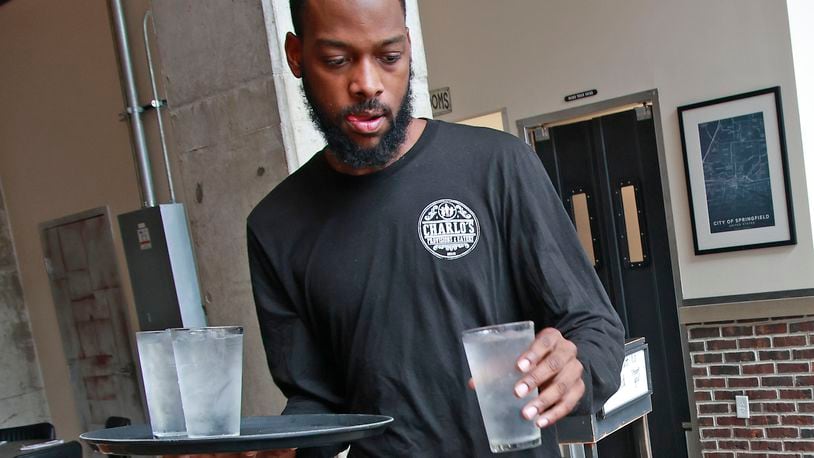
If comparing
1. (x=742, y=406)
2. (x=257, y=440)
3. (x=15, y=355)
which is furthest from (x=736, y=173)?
(x=15, y=355)

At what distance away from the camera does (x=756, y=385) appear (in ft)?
15.1

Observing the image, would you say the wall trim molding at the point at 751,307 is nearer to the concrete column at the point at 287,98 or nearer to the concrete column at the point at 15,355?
the concrete column at the point at 287,98

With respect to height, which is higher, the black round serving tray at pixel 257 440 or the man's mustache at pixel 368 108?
the man's mustache at pixel 368 108

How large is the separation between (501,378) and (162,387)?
468 millimetres

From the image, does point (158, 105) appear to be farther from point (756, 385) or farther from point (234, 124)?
point (756, 385)

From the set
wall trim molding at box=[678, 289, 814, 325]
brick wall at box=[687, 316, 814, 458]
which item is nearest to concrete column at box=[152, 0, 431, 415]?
wall trim molding at box=[678, 289, 814, 325]

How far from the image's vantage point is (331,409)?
1.35 meters

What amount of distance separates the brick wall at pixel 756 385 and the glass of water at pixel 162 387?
3988 millimetres

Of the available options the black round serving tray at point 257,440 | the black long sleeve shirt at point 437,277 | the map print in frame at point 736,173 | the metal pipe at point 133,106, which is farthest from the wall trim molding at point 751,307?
the black round serving tray at point 257,440

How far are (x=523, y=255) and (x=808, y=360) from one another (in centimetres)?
377

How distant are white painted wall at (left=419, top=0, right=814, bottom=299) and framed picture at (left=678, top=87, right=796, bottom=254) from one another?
49 millimetres

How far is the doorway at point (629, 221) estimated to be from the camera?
4895 mm

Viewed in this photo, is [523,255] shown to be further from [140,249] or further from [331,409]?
[140,249]

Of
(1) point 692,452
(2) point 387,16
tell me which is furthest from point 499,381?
(1) point 692,452
